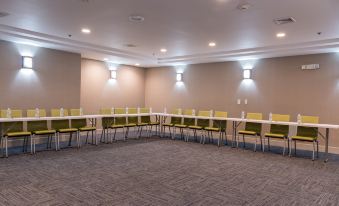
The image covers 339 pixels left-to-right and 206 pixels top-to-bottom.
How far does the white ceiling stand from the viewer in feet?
13.2

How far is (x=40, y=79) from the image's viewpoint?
23.2 feet

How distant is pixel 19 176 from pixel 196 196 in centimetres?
292

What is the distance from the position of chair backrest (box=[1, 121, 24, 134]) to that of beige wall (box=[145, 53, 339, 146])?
17.5 ft

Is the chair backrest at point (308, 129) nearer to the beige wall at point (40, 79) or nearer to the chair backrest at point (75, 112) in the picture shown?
the chair backrest at point (75, 112)

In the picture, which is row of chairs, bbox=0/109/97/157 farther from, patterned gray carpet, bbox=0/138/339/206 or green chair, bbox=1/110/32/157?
patterned gray carpet, bbox=0/138/339/206

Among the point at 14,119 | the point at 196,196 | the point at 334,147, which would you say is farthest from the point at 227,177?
the point at 14,119

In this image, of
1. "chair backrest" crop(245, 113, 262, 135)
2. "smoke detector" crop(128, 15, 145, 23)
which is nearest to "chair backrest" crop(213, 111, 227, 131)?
"chair backrest" crop(245, 113, 262, 135)

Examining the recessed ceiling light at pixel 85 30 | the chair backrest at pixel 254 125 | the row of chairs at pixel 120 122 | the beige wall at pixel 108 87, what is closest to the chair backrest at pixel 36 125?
the row of chairs at pixel 120 122

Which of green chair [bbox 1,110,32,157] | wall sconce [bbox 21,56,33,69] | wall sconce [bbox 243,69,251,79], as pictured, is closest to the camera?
green chair [bbox 1,110,32,157]

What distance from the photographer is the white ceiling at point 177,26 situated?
4.03 meters

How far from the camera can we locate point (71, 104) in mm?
7809

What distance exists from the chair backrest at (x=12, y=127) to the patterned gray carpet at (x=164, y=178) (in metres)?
0.70

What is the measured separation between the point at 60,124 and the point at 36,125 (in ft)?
1.90

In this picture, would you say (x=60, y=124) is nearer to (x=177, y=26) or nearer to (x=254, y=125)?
(x=177, y=26)
